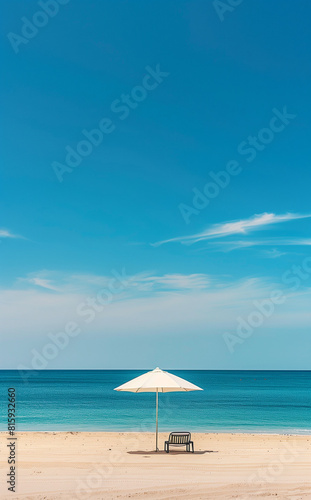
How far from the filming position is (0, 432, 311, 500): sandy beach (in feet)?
30.2

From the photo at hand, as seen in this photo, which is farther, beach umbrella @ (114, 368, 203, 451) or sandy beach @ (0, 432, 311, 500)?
beach umbrella @ (114, 368, 203, 451)

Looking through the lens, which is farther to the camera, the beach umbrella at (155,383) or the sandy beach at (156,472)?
the beach umbrella at (155,383)

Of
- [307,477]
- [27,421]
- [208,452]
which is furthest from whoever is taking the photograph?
[27,421]

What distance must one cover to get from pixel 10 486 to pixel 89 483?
1475 mm

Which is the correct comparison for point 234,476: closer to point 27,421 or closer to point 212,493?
point 212,493

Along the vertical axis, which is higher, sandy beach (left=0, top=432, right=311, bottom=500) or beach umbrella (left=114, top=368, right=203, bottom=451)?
beach umbrella (left=114, top=368, right=203, bottom=451)

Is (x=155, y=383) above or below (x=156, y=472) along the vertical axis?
above

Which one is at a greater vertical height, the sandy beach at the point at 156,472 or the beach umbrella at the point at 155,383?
the beach umbrella at the point at 155,383

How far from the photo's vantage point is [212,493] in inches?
363

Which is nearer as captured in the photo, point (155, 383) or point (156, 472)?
point (156, 472)

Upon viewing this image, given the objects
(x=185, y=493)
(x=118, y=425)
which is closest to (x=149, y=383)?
(x=185, y=493)

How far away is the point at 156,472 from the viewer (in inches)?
436

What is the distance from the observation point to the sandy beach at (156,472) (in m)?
9.20

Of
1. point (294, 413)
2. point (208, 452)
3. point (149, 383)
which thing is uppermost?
point (149, 383)
